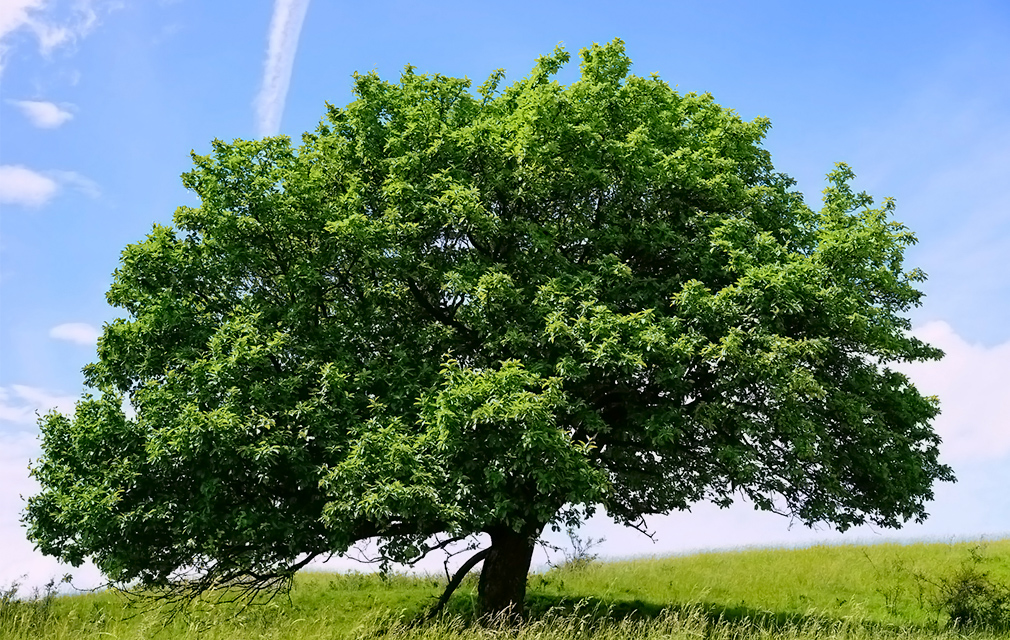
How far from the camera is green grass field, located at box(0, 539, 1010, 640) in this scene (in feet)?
65.5

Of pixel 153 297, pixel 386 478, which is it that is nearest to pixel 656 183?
pixel 386 478

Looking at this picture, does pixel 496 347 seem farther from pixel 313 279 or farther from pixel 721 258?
pixel 721 258

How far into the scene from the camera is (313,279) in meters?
19.1

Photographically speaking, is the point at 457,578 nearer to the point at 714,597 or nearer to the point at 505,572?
the point at 505,572

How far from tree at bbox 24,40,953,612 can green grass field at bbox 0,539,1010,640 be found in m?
2.60

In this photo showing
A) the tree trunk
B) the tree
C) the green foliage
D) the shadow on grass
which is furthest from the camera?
the shadow on grass

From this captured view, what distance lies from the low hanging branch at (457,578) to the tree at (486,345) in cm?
51

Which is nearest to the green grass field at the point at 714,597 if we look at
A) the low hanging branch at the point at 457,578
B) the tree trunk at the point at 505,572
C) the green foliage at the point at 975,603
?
the green foliage at the point at 975,603

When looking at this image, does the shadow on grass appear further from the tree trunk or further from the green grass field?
the tree trunk

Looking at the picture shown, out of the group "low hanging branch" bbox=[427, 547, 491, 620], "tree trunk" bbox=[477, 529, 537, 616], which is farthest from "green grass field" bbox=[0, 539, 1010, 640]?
"tree trunk" bbox=[477, 529, 537, 616]

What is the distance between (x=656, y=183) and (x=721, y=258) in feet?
7.96

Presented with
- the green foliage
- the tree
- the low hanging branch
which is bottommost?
the green foliage

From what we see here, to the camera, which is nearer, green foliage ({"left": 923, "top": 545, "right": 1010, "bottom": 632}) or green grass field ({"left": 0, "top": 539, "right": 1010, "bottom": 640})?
green grass field ({"left": 0, "top": 539, "right": 1010, "bottom": 640})

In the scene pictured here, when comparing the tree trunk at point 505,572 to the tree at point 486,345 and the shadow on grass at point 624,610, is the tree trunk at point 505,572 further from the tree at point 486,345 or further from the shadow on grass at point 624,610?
the shadow on grass at point 624,610
